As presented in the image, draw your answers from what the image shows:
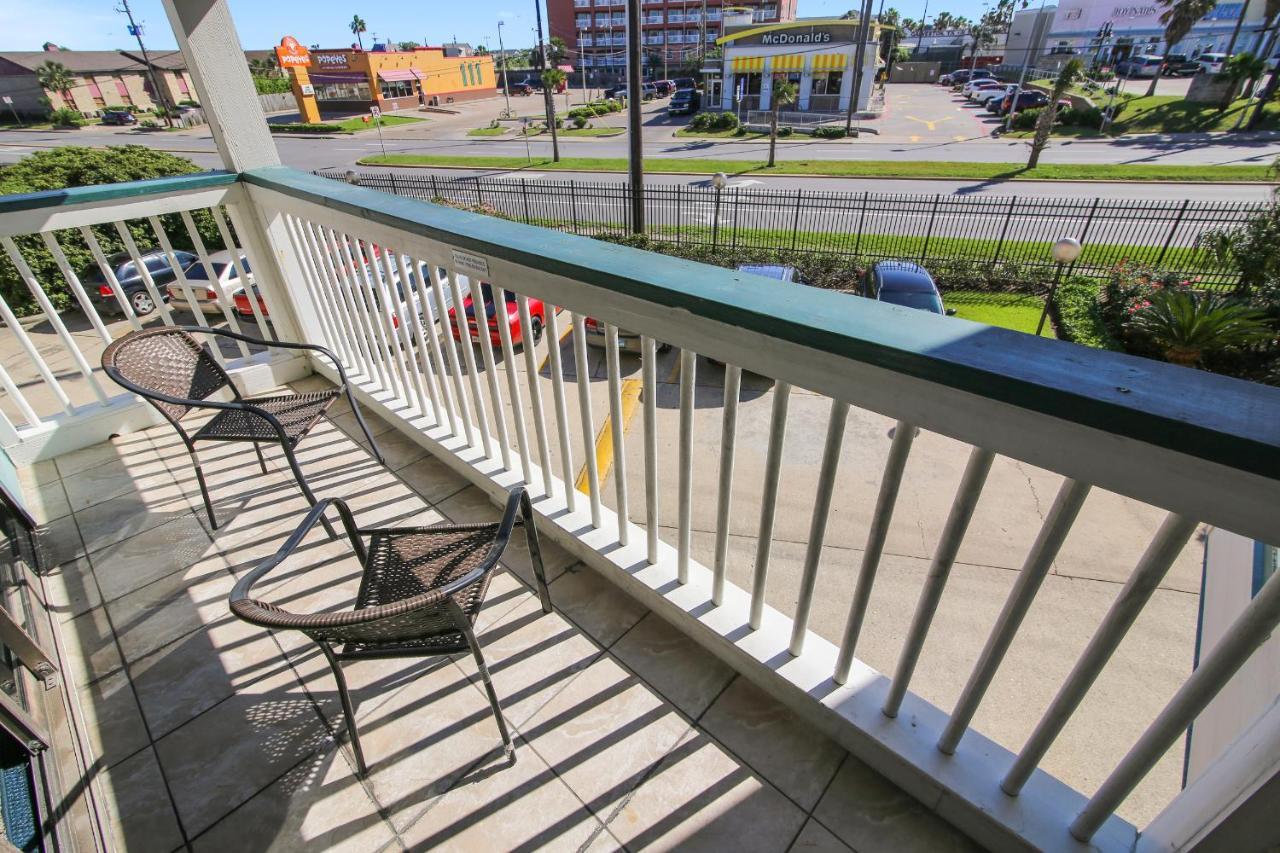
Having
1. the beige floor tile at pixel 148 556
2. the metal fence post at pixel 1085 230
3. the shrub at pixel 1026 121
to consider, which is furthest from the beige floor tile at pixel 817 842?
the shrub at pixel 1026 121

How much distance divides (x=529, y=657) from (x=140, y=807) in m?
1.08

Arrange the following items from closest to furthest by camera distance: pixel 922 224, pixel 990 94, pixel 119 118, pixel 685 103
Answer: pixel 922 224 < pixel 990 94 < pixel 685 103 < pixel 119 118

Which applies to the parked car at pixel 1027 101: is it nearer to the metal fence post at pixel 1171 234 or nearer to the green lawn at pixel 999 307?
the metal fence post at pixel 1171 234

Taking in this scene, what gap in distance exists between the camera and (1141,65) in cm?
3962

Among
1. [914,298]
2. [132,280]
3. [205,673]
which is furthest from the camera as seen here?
[132,280]

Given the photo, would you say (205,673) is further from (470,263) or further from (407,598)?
(470,263)

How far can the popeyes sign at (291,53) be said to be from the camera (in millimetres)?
29391

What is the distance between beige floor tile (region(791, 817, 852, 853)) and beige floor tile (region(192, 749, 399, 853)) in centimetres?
105

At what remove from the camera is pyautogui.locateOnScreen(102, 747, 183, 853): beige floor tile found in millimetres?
1470

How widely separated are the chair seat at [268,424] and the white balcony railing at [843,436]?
0.44 meters

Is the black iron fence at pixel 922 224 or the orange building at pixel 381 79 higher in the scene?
the orange building at pixel 381 79

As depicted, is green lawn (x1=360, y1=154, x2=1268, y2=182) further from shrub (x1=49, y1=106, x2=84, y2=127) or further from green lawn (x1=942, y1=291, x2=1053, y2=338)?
shrub (x1=49, y1=106, x2=84, y2=127)

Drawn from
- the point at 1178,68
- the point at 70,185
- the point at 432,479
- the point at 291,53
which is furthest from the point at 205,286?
the point at 1178,68

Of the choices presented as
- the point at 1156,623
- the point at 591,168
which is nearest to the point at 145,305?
the point at 1156,623
